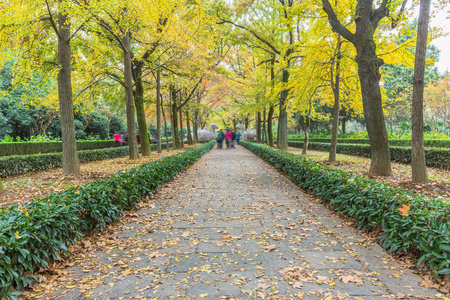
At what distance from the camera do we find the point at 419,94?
5.52 m

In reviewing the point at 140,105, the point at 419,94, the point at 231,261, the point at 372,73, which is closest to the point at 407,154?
the point at 372,73

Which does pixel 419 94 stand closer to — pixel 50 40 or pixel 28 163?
pixel 50 40

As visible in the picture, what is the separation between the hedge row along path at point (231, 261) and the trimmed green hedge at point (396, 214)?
0.23m

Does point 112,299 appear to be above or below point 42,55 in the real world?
below

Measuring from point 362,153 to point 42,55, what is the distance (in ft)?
45.2

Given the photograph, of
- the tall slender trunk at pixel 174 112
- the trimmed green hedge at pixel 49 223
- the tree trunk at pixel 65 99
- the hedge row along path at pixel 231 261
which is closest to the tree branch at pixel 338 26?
the hedge row along path at pixel 231 261

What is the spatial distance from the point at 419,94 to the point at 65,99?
8.67 meters

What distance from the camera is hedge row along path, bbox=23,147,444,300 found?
262 cm

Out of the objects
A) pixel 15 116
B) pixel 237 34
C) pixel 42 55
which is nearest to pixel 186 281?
pixel 42 55

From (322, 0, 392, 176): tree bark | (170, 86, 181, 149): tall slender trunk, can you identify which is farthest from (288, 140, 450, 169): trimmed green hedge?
(170, 86, 181, 149): tall slender trunk

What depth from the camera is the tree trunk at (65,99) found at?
7887 millimetres

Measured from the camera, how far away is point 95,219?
4117 mm

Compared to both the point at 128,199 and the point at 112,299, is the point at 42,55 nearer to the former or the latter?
the point at 128,199

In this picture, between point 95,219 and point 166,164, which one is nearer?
point 95,219
